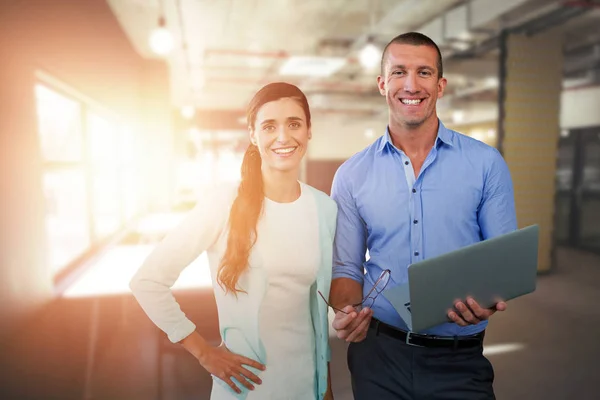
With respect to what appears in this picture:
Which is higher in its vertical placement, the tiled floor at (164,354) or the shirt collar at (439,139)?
the shirt collar at (439,139)

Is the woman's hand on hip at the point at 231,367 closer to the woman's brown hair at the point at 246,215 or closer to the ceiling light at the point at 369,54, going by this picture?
the woman's brown hair at the point at 246,215

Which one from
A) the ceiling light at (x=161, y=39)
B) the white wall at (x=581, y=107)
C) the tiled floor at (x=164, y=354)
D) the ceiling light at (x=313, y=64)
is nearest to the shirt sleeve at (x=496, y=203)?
the tiled floor at (x=164, y=354)

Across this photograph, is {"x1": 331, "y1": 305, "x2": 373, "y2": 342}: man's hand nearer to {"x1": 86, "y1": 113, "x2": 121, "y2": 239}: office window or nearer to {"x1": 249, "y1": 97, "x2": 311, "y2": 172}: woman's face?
{"x1": 249, "y1": 97, "x2": 311, "y2": 172}: woman's face

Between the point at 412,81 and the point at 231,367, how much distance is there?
Answer: 3.56 feet

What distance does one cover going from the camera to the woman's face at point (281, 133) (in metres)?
1.30

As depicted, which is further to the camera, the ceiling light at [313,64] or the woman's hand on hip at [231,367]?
the ceiling light at [313,64]

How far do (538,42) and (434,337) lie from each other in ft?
16.0

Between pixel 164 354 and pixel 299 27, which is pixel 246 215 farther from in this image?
pixel 299 27

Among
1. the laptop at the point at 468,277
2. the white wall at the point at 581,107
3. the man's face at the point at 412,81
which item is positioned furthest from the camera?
the white wall at the point at 581,107

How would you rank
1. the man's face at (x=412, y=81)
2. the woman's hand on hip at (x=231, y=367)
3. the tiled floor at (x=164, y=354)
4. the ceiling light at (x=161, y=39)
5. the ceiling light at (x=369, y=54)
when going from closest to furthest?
the woman's hand on hip at (x=231, y=367) < the man's face at (x=412, y=81) < the tiled floor at (x=164, y=354) < the ceiling light at (x=161, y=39) < the ceiling light at (x=369, y=54)

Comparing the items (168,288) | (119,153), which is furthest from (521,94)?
(119,153)

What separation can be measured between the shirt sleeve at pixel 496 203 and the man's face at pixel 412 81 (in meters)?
0.30

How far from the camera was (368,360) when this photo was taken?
5.09ft

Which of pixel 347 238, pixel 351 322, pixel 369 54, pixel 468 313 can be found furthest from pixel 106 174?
pixel 468 313
